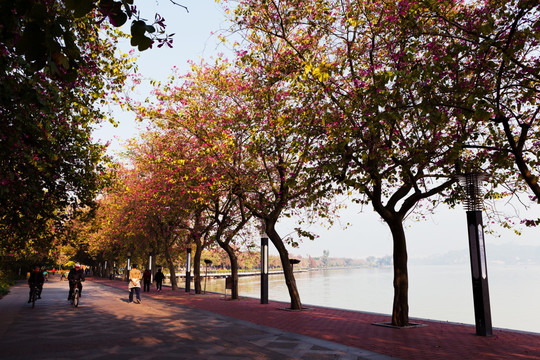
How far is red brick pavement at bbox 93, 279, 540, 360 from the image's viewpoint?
923 centimetres

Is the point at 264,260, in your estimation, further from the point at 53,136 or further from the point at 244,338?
the point at 53,136

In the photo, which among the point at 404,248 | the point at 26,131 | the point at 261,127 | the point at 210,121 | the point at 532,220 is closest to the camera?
the point at 26,131

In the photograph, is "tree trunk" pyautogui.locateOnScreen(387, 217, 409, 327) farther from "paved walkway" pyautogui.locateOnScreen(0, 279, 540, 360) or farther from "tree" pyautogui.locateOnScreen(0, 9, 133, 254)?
"tree" pyautogui.locateOnScreen(0, 9, 133, 254)

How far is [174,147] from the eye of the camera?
2186 centimetres

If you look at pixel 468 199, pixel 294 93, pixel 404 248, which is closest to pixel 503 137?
pixel 468 199

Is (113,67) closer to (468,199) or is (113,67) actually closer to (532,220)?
(468,199)

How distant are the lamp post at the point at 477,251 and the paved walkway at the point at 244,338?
56 centimetres

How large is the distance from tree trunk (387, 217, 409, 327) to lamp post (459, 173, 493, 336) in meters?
1.95

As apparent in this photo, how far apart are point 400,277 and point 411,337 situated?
2.59 meters

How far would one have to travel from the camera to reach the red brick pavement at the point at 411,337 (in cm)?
923

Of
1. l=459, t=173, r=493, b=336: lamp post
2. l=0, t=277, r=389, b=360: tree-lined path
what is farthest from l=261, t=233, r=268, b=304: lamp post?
l=459, t=173, r=493, b=336: lamp post

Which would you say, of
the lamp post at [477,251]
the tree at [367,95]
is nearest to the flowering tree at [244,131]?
the tree at [367,95]

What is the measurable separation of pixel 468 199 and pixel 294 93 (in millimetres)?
6473

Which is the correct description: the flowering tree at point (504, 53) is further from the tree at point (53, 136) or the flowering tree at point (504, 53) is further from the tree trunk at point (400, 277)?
the tree at point (53, 136)
